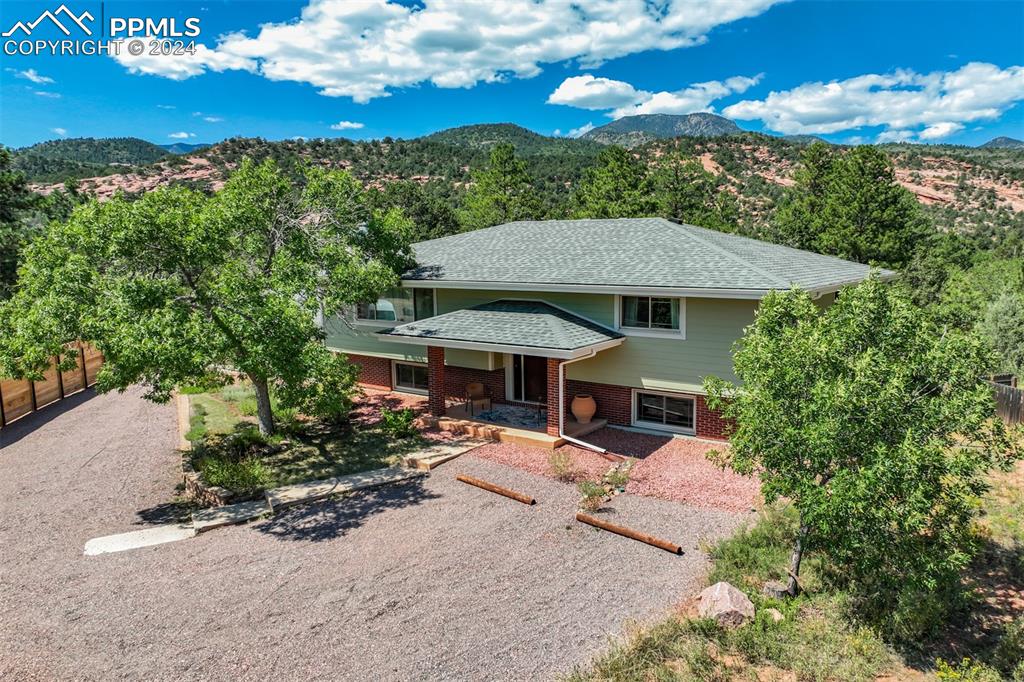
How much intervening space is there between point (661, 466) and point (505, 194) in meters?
35.2

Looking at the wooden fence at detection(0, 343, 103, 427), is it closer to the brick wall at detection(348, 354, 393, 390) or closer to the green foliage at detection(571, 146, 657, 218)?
the brick wall at detection(348, 354, 393, 390)

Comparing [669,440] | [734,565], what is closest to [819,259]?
[669,440]

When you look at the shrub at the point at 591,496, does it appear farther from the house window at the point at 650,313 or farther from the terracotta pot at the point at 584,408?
the house window at the point at 650,313

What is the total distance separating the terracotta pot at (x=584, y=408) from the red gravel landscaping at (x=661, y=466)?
627 millimetres

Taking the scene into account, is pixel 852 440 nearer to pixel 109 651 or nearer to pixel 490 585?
pixel 490 585

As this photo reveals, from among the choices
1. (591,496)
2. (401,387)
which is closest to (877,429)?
(591,496)

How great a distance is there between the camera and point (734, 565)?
9.34 meters

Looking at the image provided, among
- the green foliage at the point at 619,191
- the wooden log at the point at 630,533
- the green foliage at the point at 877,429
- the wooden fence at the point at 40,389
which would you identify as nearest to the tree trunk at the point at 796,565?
the green foliage at the point at 877,429

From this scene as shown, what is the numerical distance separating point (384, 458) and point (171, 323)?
232 inches

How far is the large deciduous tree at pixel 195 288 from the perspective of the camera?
1130 cm

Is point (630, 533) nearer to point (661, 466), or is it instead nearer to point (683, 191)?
point (661, 466)

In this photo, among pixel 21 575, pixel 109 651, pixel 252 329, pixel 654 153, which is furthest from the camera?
pixel 654 153

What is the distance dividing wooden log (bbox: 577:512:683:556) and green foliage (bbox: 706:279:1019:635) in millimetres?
2700

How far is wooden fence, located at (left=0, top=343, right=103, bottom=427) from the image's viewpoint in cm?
1897
